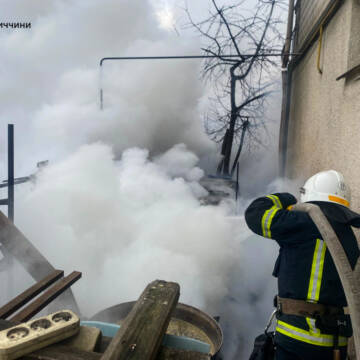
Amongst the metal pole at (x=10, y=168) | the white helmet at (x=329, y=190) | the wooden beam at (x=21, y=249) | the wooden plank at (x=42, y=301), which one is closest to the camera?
the wooden plank at (x=42, y=301)

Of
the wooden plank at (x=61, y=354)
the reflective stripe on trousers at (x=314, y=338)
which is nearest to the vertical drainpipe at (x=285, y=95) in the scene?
the reflective stripe on trousers at (x=314, y=338)

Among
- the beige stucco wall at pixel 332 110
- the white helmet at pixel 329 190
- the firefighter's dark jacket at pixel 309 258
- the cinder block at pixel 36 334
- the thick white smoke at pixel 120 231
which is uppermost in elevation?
the beige stucco wall at pixel 332 110

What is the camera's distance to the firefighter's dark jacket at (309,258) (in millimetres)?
1921

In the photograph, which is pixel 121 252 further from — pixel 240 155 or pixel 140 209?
pixel 240 155

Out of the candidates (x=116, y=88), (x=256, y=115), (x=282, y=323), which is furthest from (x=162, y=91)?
(x=282, y=323)

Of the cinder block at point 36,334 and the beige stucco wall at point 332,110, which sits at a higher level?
the beige stucco wall at point 332,110

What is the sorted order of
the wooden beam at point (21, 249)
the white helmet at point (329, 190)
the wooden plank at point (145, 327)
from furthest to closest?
the wooden beam at point (21, 249), the white helmet at point (329, 190), the wooden plank at point (145, 327)

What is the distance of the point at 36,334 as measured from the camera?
0.76m

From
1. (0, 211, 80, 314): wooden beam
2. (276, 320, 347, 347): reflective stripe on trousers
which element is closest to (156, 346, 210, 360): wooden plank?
(276, 320, 347, 347): reflective stripe on trousers

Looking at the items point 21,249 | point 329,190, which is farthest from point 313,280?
point 21,249

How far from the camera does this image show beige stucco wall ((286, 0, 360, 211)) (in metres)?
2.74

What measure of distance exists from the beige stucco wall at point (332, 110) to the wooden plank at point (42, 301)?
2440mm

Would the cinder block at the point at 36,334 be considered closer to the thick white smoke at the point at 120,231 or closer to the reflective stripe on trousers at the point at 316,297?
the reflective stripe on trousers at the point at 316,297

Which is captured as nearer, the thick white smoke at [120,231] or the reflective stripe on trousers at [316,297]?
the reflective stripe on trousers at [316,297]
